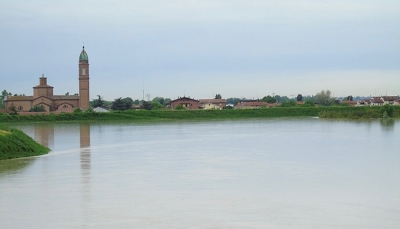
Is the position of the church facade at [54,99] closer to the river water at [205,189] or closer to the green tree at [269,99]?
the green tree at [269,99]

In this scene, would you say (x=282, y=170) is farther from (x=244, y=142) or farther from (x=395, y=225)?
(x=244, y=142)

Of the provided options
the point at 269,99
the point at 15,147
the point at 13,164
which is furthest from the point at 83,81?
the point at 13,164

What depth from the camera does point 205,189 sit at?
10.9 m

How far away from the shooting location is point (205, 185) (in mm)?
11320

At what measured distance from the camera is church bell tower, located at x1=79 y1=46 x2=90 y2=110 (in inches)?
2429

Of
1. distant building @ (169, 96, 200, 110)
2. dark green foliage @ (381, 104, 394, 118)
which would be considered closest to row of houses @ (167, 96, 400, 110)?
distant building @ (169, 96, 200, 110)

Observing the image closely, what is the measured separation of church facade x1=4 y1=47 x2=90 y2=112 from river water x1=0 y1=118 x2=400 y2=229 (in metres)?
43.1

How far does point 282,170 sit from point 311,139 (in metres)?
9.80

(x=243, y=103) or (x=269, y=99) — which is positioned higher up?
(x=269, y=99)

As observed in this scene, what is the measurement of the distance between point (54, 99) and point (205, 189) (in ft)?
173

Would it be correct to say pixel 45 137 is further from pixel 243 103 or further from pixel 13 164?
pixel 243 103

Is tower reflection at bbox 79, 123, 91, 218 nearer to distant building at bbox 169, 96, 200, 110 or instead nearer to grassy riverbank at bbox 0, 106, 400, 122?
grassy riverbank at bbox 0, 106, 400, 122

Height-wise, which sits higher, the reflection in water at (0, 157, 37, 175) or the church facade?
the church facade

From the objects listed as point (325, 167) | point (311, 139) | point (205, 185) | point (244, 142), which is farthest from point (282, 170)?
point (311, 139)
